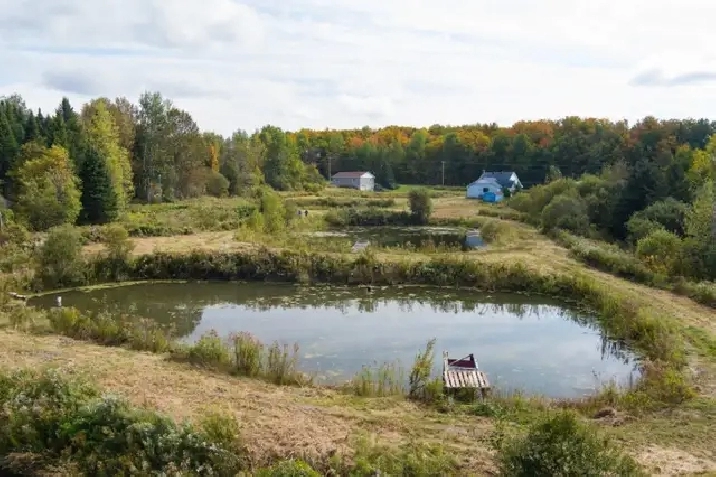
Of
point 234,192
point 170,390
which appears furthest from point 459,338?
point 234,192

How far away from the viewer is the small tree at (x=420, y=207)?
4256 centimetres

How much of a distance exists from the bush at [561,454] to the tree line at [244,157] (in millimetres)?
24371

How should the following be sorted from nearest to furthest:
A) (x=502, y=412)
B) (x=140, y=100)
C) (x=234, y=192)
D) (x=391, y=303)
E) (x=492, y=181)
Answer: (x=502, y=412) < (x=391, y=303) < (x=140, y=100) < (x=234, y=192) < (x=492, y=181)

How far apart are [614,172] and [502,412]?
96.0 ft

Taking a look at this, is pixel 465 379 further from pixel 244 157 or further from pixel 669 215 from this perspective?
pixel 244 157

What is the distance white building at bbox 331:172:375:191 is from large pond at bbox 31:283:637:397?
5058 centimetres

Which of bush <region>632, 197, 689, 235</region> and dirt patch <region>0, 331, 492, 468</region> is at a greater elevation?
bush <region>632, 197, 689, 235</region>

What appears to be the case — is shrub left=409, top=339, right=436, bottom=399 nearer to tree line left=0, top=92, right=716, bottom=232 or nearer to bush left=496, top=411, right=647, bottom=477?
bush left=496, top=411, right=647, bottom=477

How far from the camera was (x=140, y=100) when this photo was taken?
4259 centimetres

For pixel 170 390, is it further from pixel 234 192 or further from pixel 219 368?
pixel 234 192

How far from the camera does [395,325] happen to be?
16.8 m

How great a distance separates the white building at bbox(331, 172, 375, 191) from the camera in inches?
2805

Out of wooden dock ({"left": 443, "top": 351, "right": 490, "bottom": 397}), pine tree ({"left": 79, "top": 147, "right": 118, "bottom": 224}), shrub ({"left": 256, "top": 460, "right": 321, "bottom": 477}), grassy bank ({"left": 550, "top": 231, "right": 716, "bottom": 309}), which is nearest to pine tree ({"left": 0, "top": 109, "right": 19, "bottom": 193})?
pine tree ({"left": 79, "top": 147, "right": 118, "bottom": 224})

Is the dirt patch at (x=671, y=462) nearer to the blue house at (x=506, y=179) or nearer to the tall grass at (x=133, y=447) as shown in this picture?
the tall grass at (x=133, y=447)
